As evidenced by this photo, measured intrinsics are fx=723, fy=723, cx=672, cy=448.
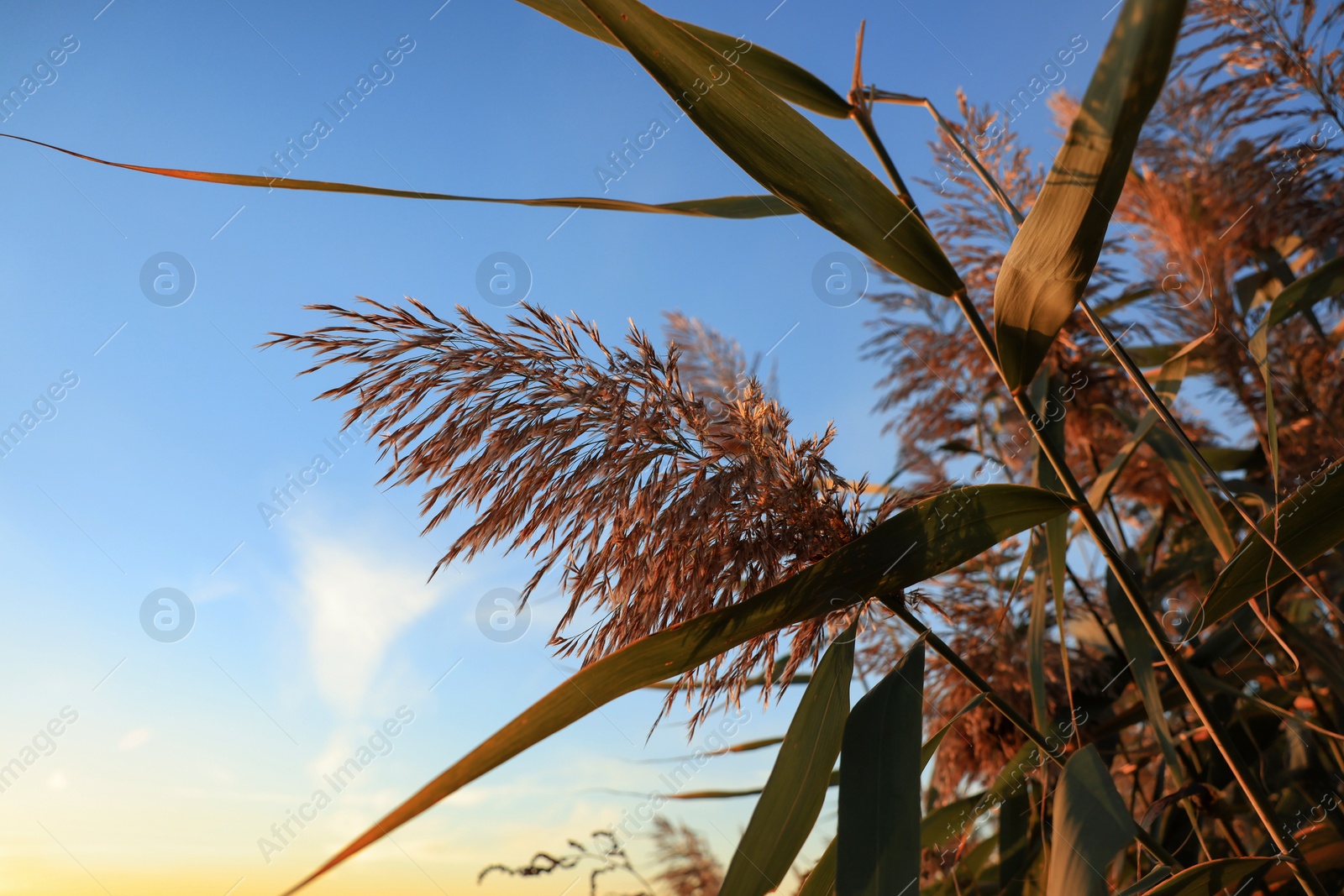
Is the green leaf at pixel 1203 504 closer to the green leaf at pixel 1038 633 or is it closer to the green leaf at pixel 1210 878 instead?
the green leaf at pixel 1038 633

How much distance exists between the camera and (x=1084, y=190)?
Answer: 67 cm

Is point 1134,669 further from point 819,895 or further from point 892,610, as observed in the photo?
point 819,895

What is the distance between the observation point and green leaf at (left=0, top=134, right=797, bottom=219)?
2.97 ft

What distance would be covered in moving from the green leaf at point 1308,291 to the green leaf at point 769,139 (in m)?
0.80

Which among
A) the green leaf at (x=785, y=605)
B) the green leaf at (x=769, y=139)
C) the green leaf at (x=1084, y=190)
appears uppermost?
the green leaf at (x=769, y=139)

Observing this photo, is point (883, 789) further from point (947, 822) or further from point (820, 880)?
point (947, 822)

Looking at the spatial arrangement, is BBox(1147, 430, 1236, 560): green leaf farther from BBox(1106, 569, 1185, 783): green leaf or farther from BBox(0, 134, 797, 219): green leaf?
BBox(0, 134, 797, 219): green leaf

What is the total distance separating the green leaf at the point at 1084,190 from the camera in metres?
0.59

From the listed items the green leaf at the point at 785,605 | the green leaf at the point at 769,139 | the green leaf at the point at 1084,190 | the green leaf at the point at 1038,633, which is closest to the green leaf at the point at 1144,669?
the green leaf at the point at 1038,633

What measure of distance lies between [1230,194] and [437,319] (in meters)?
2.65

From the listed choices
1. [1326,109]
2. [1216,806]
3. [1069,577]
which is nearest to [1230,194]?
[1326,109]

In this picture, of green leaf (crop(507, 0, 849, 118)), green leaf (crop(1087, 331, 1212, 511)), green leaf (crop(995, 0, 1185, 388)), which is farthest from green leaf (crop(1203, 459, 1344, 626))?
green leaf (crop(507, 0, 849, 118))

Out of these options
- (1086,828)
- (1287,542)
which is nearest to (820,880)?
(1086,828)

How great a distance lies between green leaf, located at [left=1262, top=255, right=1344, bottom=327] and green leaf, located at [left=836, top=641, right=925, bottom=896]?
2.97ft
